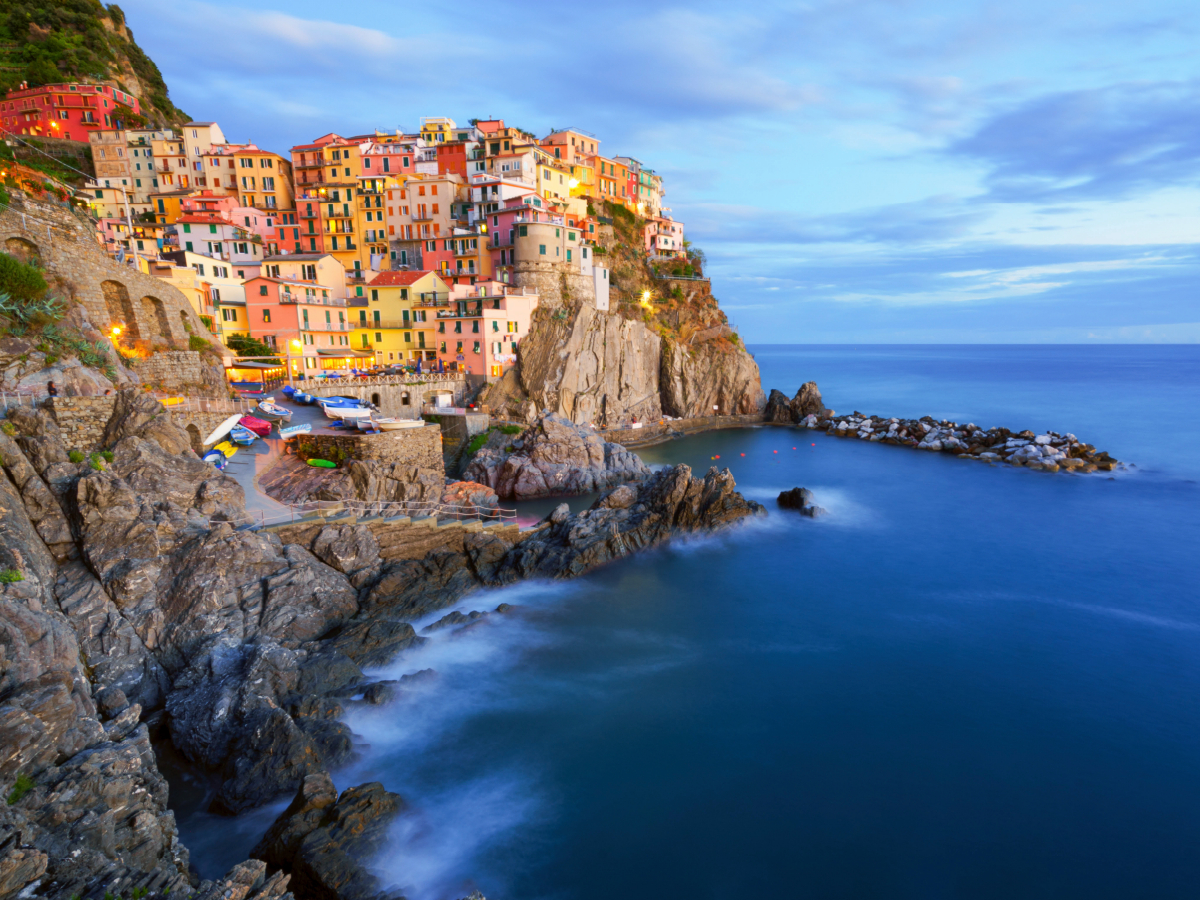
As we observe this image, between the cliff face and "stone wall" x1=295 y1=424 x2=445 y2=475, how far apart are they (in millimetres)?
20892

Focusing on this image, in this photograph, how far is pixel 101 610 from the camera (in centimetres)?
1459

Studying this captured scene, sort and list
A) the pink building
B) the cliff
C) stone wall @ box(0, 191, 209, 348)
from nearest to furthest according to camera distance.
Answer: stone wall @ box(0, 191, 209, 348)
the pink building
the cliff

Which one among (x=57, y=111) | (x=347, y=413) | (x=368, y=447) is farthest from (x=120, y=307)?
(x=57, y=111)

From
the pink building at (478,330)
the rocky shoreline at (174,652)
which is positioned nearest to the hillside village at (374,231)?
the pink building at (478,330)

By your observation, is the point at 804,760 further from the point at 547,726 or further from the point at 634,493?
the point at 634,493

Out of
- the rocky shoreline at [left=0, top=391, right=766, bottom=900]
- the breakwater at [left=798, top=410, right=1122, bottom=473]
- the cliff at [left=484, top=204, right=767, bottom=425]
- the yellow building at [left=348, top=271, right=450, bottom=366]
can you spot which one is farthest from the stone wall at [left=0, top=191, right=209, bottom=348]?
the breakwater at [left=798, top=410, right=1122, bottom=473]

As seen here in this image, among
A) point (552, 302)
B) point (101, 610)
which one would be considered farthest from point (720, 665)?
point (552, 302)

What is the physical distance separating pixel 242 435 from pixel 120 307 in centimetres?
1036

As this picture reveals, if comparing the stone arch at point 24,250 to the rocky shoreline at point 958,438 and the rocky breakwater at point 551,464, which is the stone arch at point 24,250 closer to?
the rocky breakwater at point 551,464

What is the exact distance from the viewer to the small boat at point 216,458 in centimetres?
2231

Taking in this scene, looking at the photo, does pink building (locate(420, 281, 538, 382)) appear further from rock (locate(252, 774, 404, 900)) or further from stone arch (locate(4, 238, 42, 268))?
rock (locate(252, 774, 404, 900))

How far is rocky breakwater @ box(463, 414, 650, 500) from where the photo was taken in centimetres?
3631

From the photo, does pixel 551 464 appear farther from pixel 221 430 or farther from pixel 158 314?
pixel 158 314

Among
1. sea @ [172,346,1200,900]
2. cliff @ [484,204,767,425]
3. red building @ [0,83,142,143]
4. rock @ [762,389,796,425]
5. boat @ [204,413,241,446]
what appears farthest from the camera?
rock @ [762,389,796,425]
